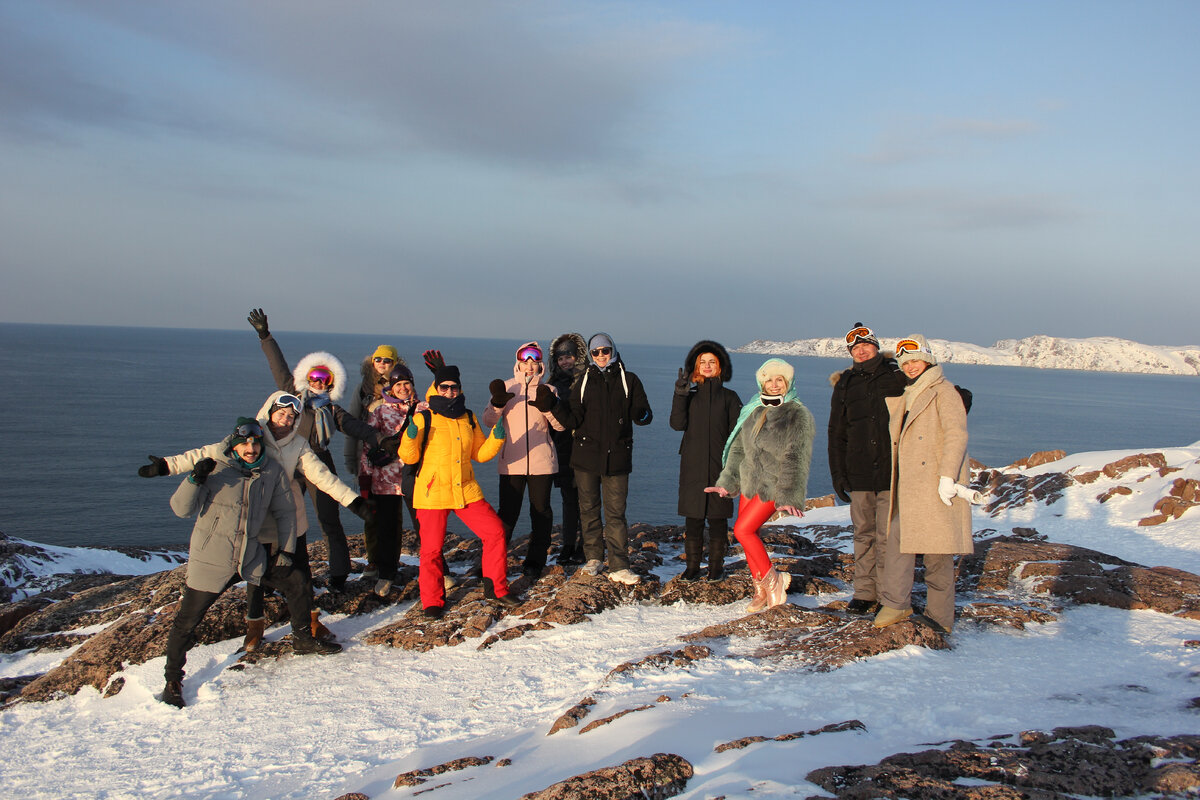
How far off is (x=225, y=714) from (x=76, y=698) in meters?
1.48

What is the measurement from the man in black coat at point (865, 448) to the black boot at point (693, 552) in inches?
57.7

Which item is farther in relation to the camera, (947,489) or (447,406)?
(447,406)

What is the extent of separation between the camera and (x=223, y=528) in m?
5.17

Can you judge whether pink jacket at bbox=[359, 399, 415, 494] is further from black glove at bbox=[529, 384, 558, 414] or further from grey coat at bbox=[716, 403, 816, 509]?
grey coat at bbox=[716, 403, 816, 509]

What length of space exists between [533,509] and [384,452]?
1.55m

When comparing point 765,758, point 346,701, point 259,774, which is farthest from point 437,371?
A: point 765,758

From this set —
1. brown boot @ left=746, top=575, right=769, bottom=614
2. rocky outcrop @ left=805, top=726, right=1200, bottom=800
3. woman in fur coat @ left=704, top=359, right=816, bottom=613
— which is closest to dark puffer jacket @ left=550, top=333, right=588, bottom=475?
woman in fur coat @ left=704, top=359, right=816, bottom=613

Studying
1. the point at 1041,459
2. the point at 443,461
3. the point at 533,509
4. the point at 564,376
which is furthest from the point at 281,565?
the point at 1041,459

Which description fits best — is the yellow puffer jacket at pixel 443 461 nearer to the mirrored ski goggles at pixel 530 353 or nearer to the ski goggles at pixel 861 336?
the mirrored ski goggles at pixel 530 353

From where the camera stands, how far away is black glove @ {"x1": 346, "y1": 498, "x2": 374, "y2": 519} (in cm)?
600

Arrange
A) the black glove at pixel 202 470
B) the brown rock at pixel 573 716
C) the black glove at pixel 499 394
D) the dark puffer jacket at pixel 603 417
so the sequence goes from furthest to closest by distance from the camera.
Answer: the dark puffer jacket at pixel 603 417, the black glove at pixel 499 394, the black glove at pixel 202 470, the brown rock at pixel 573 716

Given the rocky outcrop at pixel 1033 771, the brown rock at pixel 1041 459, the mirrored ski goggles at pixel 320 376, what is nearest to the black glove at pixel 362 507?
the mirrored ski goggles at pixel 320 376

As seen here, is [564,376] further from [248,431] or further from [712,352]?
[248,431]

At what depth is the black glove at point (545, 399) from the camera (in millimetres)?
6375
